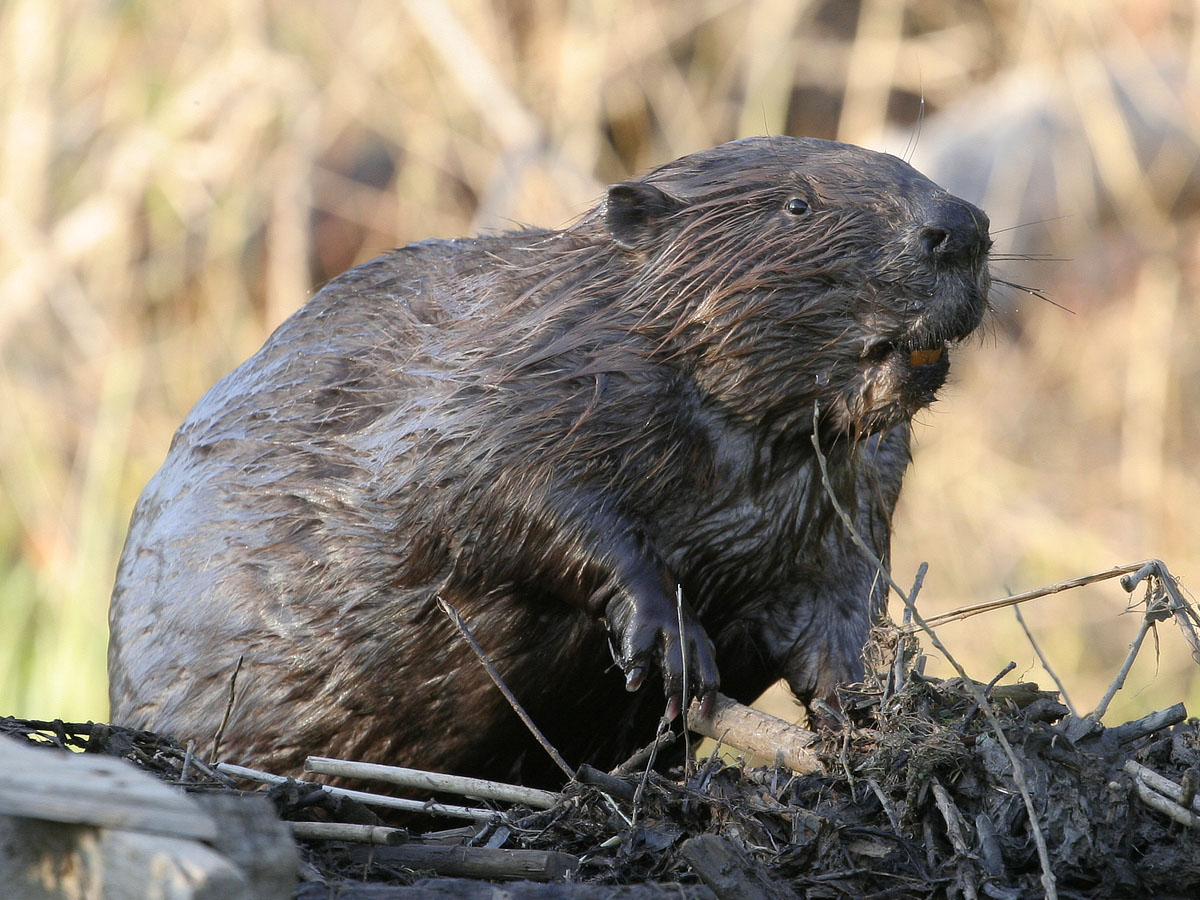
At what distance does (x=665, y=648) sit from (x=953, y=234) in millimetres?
Result: 944

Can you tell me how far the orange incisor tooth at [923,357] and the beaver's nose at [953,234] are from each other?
0.17 metres

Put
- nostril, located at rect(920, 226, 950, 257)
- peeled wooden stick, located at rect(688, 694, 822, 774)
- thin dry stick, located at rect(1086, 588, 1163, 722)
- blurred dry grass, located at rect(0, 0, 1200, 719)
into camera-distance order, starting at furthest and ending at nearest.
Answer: blurred dry grass, located at rect(0, 0, 1200, 719), nostril, located at rect(920, 226, 950, 257), peeled wooden stick, located at rect(688, 694, 822, 774), thin dry stick, located at rect(1086, 588, 1163, 722)

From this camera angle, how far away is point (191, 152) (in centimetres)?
741

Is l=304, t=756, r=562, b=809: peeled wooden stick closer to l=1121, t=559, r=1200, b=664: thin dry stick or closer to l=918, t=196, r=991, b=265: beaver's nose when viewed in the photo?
l=1121, t=559, r=1200, b=664: thin dry stick

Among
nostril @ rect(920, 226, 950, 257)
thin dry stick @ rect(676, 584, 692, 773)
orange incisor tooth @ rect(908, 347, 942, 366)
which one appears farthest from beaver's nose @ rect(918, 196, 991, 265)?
thin dry stick @ rect(676, 584, 692, 773)

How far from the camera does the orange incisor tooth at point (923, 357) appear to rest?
2898 millimetres

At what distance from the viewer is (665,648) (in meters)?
2.80

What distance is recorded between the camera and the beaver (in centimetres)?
291

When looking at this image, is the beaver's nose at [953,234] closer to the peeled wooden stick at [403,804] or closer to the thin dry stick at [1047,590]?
the thin dry stick at [1047,590]

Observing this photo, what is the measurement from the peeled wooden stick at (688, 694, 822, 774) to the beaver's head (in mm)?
579

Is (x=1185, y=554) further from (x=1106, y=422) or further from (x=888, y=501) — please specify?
(x=888, y=501)

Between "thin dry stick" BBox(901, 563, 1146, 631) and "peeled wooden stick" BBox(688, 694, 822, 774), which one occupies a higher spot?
"thin dry stick" BBox(901, 563, 1146, 631)

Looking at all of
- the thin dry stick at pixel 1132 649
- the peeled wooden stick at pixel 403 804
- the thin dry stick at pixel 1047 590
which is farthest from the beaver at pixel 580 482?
the thin dry stick at pixel 1132 649

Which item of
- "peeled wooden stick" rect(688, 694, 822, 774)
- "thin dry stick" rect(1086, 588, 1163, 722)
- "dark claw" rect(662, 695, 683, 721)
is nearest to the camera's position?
"thin dry stick" rect(1086, 588, 1163, 722)
